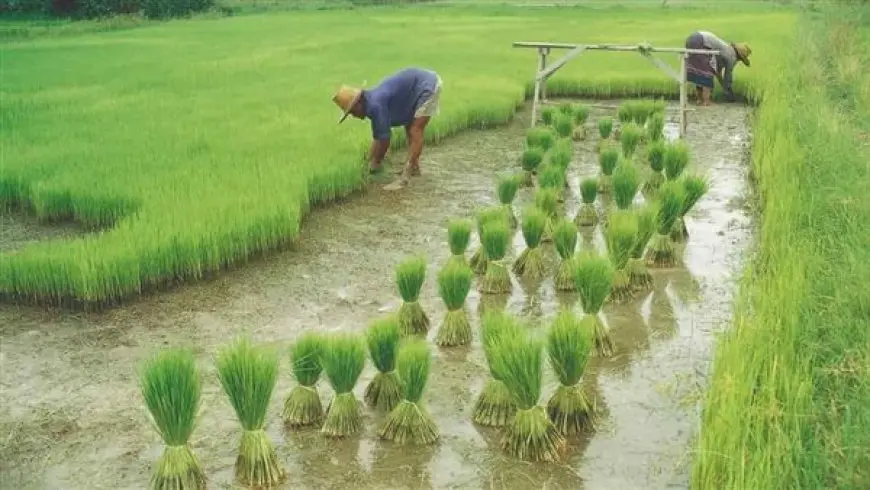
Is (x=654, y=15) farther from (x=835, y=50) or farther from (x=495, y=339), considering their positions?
(x=495, y=339)

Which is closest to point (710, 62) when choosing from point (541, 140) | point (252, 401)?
point (541, 140)

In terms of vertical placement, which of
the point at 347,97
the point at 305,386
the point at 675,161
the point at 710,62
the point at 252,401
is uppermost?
the point at 347,97

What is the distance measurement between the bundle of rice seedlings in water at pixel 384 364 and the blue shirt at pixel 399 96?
3.47 meters

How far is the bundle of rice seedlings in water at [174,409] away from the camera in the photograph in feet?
10.3

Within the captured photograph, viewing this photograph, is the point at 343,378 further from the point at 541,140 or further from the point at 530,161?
the point at 541,140

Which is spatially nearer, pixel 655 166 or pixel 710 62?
pixel 655 166

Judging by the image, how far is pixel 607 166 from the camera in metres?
7.62

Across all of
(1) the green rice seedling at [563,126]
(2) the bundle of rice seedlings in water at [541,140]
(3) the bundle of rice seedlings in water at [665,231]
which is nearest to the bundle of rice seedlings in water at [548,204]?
(3) the bundle of rice seedlings in water at [665,231]

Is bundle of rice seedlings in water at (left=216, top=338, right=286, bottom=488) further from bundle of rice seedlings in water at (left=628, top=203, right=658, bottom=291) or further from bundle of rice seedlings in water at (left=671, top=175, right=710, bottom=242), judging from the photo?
bundle of rice seedlings in water at (left=671, top=175, right=710, bottom=242)

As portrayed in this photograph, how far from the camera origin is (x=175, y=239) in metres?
5.40

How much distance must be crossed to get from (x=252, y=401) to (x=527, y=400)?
0.99 meters

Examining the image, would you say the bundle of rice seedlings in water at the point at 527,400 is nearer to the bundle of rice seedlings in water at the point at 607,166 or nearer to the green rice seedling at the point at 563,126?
the bundle of rice seedlings in water at the point at 607,166

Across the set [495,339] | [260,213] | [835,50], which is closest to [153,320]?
[260,213]

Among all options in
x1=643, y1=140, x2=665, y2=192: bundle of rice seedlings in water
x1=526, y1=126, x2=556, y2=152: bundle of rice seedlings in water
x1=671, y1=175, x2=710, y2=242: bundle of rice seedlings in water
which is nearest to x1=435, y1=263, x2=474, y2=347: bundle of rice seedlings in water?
x1=671, y1=175, x2=710, y2=242: bundle of rice seedlings in water
